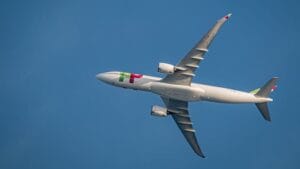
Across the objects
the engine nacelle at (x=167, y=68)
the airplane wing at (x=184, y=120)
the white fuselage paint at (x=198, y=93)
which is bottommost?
the airplane wing at (x=184, y=120)

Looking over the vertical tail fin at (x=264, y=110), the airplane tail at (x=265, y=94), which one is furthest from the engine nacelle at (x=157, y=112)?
the vertical tail fin at (x=264, y=110)

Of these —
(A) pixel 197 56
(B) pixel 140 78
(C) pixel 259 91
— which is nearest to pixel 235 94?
(C) pixel 259 91

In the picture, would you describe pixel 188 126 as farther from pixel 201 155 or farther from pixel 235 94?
pixel 235 94

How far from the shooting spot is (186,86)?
3386 inches

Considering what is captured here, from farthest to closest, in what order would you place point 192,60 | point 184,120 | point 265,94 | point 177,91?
point 184,120, point 177,91, point 265,94, point 192,60

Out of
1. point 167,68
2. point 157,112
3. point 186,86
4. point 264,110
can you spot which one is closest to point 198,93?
point 186,86

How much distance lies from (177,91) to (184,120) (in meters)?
8.24

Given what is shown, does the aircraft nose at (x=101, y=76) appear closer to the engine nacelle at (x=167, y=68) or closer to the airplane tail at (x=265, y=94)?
the engine nacelle at (x=167, y=68)

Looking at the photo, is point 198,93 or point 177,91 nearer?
point 198,93

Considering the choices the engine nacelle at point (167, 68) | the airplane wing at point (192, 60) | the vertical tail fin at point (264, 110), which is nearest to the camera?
the airplane wing at point (192, 60)

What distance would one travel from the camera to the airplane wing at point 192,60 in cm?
7975

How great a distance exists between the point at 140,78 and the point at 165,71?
575 centimetres

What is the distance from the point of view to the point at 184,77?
85.3 meters

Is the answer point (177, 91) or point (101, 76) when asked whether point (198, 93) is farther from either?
point (101, 76)
